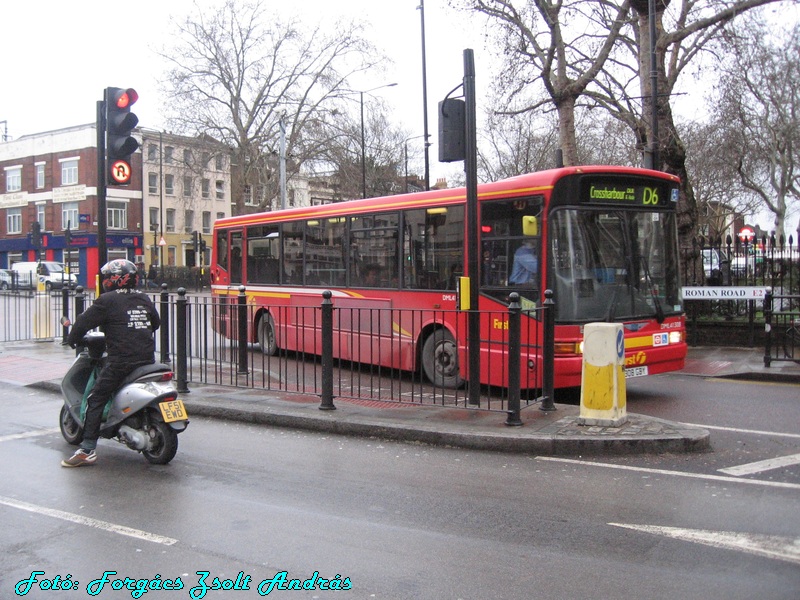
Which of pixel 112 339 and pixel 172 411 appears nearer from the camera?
pixel 172 411

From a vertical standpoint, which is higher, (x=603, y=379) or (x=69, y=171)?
(x=69, y=171)

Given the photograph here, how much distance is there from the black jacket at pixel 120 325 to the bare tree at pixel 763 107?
16071 mm

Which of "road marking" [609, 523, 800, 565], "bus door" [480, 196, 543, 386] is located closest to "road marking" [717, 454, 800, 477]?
"road marking" [609, 523, 800, 565]

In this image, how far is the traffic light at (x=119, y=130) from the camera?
10.4 metres

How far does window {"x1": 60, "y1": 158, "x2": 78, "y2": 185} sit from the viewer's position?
57.2 m

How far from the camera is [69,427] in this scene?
7359 millimetres

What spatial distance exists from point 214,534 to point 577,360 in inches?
215

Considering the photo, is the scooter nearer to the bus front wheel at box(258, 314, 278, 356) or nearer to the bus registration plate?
the bus front wheel at box(258, 314, 278, 356)

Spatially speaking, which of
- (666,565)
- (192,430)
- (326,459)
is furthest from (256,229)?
(666,565)

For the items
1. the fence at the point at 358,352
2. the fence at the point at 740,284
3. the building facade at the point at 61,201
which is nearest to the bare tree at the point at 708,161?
the fence at the point at 740,284

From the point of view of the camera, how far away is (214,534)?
4836 millimetres

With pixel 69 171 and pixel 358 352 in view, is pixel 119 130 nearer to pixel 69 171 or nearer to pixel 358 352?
pixel 358 352

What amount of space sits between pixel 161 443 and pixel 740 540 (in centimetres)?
463

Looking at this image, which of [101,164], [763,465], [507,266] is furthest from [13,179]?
[763,465]
